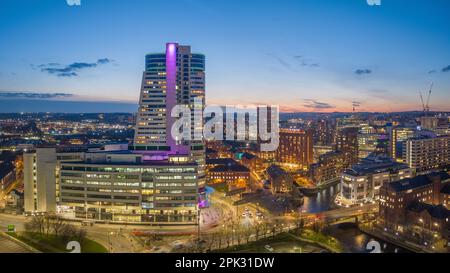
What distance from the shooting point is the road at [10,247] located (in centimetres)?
618

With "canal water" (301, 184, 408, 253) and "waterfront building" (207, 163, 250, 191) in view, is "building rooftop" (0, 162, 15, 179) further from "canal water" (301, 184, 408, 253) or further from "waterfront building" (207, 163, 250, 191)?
"canal water" (301, 184, 408, 253)

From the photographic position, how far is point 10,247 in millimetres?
6480

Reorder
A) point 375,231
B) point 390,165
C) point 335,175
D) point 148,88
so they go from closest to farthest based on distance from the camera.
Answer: point 375,231 < point 148,88 < point 390,165 < point 335,175

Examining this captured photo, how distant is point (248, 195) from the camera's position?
1162cm

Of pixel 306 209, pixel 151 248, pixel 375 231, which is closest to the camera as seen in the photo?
pixel 151 248

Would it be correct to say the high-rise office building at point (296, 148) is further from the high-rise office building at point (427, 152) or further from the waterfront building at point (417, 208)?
the waterfront building at point (417, 208)

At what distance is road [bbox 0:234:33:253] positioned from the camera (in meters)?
6.18

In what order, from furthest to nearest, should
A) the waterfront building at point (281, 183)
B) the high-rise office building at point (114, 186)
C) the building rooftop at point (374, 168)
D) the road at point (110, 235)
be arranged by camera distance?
the waterfront building at point (281, 183) < the building rooftop at point (374, 168) < the high-rise office building at point (114, 186) < the road at point (110, 235)

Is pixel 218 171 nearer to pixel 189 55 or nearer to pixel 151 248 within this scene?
pixel 189 55

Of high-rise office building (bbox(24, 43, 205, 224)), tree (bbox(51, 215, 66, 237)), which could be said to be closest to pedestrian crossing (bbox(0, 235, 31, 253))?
tree (bbox(51, 215, 66, 237))

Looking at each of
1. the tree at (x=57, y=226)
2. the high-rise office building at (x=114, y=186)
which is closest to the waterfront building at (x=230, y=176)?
the high-rise office building at (x=114, y=186)

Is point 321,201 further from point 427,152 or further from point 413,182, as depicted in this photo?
point 427,152

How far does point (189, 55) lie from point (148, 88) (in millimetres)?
1715
